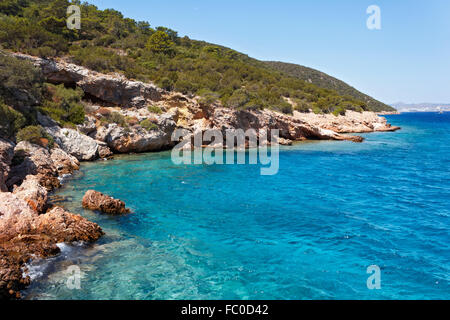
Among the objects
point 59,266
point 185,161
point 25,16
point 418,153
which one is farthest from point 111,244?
point 25,16

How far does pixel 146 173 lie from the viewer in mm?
17859

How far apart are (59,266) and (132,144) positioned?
A: 17701 millimetres

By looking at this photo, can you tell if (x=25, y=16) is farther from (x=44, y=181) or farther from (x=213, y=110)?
(x=44, y=181)

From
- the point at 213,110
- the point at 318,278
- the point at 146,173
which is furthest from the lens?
the point at 213,110

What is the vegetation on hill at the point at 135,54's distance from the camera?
27.1 metres

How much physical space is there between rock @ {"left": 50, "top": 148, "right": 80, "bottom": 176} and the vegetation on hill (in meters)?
5.64

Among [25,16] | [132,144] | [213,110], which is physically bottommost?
[132,144]

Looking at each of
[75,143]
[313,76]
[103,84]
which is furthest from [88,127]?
[313,76]

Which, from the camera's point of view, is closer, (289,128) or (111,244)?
(111,244)

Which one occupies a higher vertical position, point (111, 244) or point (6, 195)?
point (6, 195)

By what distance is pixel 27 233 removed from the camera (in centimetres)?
816

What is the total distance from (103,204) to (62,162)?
8414 mm

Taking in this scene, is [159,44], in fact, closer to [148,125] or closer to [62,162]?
[148,125]

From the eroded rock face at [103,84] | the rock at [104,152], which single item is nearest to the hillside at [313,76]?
the eroded rock face at [103,84]
